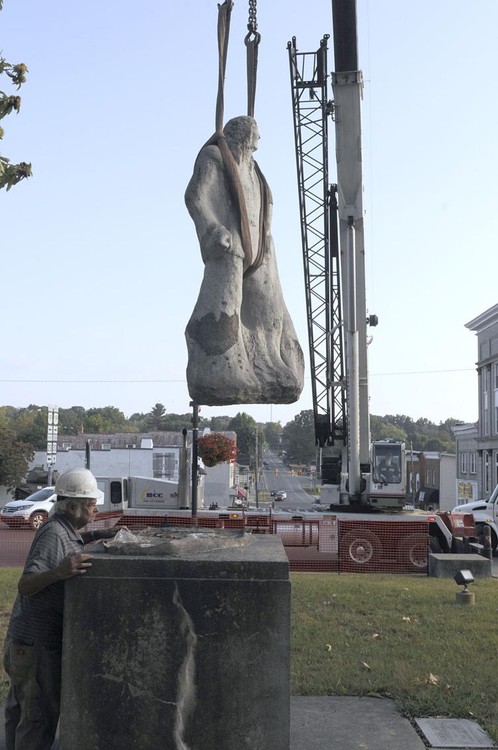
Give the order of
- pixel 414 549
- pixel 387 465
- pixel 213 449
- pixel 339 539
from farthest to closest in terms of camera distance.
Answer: pixel 387 465 → pixel 414 549 → pixel 339 539 → pixel 213 449

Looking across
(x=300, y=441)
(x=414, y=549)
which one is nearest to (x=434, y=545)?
(x=414, y=549)

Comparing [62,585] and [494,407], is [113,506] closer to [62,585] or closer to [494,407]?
[62,585]

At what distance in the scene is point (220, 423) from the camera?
42.1 metres

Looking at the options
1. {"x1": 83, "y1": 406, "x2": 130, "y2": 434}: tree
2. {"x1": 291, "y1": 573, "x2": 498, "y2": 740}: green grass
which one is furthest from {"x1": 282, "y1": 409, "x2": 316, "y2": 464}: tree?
{"x1": 291, "y1": 573, "x2": 498, "y2": 740}: green grass

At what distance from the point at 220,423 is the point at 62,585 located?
124 feet

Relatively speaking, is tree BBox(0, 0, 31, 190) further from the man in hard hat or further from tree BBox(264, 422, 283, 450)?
tree BBox(264, 422, 283, 450)

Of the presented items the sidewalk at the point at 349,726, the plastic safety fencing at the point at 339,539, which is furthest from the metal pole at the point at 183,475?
the sidewalk at the point at 349,726

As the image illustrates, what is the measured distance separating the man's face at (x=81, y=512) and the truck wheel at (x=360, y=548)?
11.7 meters

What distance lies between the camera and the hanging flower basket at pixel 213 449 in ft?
40.9

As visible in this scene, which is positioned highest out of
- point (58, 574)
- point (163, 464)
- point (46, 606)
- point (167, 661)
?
point (163, 464)

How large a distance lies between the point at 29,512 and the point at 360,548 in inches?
481

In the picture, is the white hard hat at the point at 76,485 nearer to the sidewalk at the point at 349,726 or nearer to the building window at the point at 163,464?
the sidewalk at the point at 349,726

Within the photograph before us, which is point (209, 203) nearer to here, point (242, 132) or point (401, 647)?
point (242, 132)

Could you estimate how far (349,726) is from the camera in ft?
17.5
